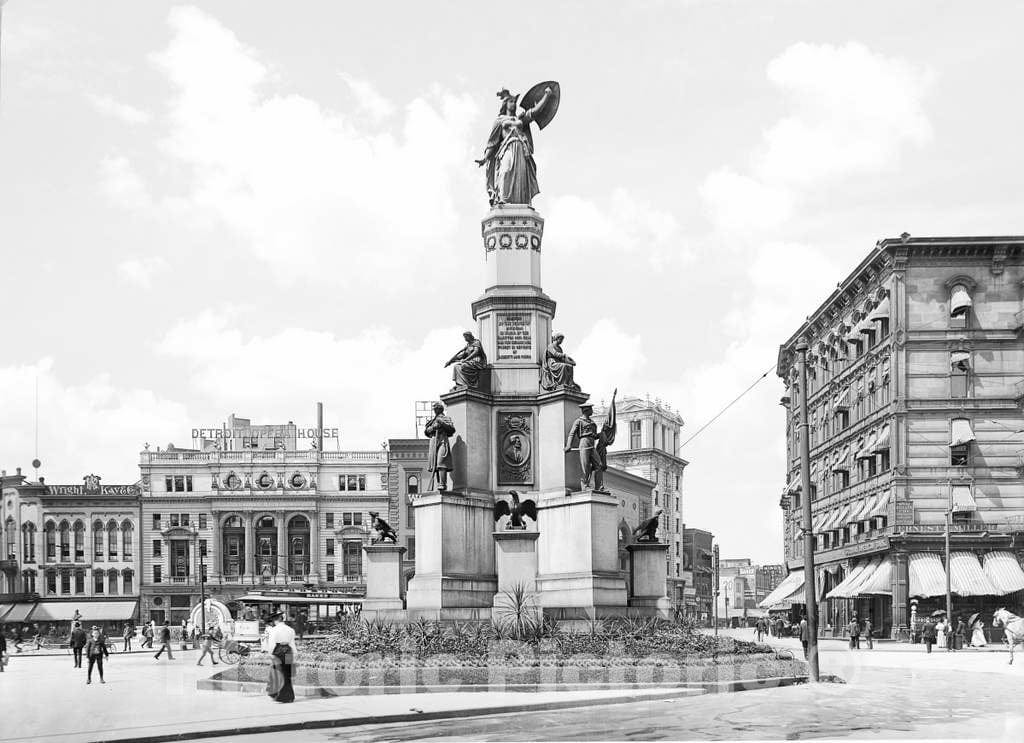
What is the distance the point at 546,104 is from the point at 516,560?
1246cm

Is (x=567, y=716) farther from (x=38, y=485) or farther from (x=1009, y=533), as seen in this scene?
(x=38, y=485)

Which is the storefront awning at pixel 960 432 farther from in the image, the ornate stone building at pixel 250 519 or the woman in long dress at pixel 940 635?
the ornate stone building at pixel 250 519

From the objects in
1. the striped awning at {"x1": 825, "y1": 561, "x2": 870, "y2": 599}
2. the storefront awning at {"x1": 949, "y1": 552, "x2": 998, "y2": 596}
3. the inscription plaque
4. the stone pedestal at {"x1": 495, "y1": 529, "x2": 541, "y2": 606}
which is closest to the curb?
the stone pedestal at {"x1": 495, "y1": 529, "x2": 541, "y2": 606}

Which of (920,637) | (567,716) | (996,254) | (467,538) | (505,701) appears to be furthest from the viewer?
(996,254)

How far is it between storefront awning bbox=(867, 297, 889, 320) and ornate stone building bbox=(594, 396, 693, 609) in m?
73.3

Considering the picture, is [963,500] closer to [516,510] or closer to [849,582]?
[849,582]

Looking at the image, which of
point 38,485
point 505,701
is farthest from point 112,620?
point 505,701

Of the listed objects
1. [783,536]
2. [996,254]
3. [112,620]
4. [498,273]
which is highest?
[996,254]

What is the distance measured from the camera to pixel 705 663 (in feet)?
80.2

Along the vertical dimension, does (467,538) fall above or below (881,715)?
above

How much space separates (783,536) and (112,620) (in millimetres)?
62272

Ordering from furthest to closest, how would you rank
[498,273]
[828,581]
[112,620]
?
[112,620] → [828,581] → [498,273]

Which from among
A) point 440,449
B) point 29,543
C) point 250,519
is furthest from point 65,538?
point 440,449

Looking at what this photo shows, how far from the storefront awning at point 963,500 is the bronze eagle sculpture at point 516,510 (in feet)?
126
